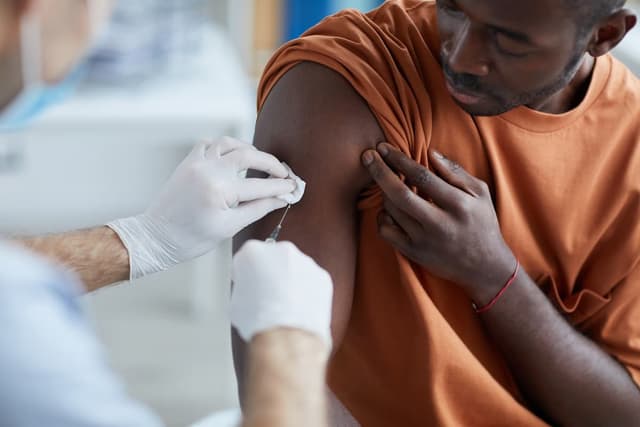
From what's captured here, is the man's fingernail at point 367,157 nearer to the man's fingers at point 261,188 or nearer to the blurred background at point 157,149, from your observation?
the man's fingers at point 261,188

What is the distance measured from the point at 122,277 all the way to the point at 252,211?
0.92ft

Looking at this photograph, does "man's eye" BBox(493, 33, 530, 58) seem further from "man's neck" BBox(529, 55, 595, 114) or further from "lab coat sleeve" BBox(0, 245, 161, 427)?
"lab coat sleeve" BBox(0, 245, 161, 427)

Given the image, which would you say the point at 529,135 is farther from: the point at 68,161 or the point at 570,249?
the point at 68,161

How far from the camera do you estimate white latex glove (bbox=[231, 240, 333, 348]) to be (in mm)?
1091

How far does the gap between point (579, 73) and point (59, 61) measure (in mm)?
759

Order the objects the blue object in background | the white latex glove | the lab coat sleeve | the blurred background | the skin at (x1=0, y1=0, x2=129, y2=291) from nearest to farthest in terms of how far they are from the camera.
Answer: the lab coat sleeve → the skin at (x1=0, y1=0, x2=129, y2=291) → the white latex glove → the blurred background → the blue object in background

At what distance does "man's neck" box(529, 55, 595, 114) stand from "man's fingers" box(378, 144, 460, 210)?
0.75ft

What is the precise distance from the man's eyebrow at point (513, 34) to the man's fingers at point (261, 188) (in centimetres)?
35

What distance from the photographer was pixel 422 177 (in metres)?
1.25

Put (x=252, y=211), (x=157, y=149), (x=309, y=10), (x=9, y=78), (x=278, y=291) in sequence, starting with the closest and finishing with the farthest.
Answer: (x=9, y=78) → (x=278, y=291) → (x=252, y=211) → (x=309, y=10) → (x=157, y=149)

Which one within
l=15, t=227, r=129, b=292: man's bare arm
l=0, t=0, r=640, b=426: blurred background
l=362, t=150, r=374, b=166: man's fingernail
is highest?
l=362, t=150, r=374, b=166: man's fingernail

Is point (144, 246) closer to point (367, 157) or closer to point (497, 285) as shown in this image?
point (367, 157)

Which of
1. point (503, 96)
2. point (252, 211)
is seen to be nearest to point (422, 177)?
point (503, 96)

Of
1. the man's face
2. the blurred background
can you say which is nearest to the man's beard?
the man's face
